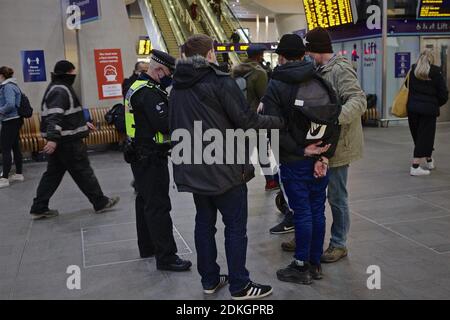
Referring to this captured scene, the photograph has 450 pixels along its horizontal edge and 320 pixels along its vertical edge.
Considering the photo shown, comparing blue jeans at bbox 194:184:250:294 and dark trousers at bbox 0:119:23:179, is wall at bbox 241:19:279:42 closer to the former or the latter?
dark trousers at bbox 0:119:23:179

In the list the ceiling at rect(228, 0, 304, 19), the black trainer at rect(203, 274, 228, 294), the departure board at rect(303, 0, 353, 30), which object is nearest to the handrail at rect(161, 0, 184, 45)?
the ceiling at rect(228, 0, 304, 19)

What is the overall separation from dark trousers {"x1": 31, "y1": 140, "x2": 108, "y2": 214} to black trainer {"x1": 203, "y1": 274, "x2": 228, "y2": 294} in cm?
250

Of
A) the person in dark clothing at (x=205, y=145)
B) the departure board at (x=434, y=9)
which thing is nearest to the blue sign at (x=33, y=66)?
the person in dark clothing at (x=205, y=145)

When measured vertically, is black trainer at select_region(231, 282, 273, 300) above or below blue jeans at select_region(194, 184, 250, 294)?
below

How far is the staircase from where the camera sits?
656 inches

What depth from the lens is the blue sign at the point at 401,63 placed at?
40.1 ft

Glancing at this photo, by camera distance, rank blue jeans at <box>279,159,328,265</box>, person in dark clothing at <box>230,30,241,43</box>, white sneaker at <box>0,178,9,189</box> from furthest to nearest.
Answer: person in dark clothing at <box>230,30,241,43</box> < white sneaker at <box>0,178,9,189</box> < blue jeans at <box>279,159,328,265</box>

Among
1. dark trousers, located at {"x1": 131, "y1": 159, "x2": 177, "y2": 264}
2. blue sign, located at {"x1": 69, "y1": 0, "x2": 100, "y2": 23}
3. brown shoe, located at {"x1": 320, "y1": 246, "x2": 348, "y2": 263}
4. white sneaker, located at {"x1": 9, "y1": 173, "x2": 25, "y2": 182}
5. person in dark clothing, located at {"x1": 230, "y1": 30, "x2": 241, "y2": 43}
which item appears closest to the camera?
dark trousers, located at {"x1": 131, "y1": 159, "x2": 177, "y2": 264}

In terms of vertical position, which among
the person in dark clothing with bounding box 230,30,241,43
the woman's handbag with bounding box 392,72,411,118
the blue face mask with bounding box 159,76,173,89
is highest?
the person in dark clothing with bounding box 230,30,241,43

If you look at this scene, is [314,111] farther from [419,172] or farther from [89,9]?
[89,9]

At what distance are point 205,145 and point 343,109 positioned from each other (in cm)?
103

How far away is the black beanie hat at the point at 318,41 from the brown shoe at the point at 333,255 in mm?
1544
